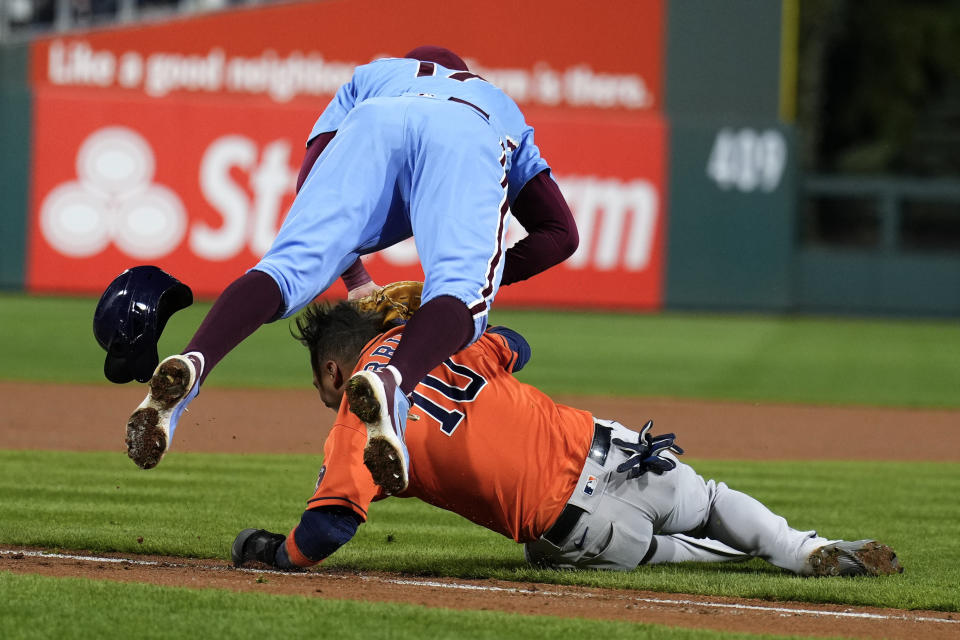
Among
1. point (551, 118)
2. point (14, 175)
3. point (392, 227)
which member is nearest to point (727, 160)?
point (551, 118)

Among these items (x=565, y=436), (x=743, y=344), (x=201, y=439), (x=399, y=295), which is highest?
(x=399, y=295)

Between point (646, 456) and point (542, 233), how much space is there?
0.82 m

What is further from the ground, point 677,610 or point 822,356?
point 677,610

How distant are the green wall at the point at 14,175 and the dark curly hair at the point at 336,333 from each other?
1525cm

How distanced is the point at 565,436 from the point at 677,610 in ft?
2.01

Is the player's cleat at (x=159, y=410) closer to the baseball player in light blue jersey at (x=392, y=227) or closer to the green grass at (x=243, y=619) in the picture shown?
the baseball player in light blue jersey at (x=392, y=227)

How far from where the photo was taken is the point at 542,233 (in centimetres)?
457

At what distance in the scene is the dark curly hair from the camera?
13.4 ft

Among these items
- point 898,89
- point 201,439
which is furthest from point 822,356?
point 898,89

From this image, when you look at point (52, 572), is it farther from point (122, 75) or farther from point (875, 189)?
point (875, 189)

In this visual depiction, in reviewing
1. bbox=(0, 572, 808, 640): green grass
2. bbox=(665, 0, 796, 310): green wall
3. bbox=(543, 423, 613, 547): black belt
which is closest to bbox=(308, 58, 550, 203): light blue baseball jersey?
bbox=(543, 423, 613, 547): black belt

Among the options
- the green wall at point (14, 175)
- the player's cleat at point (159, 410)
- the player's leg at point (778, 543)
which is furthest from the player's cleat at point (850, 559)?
the green wall at point (14, 175)

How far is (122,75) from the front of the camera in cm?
1941

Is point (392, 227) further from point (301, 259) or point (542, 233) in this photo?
point (542, 233)
